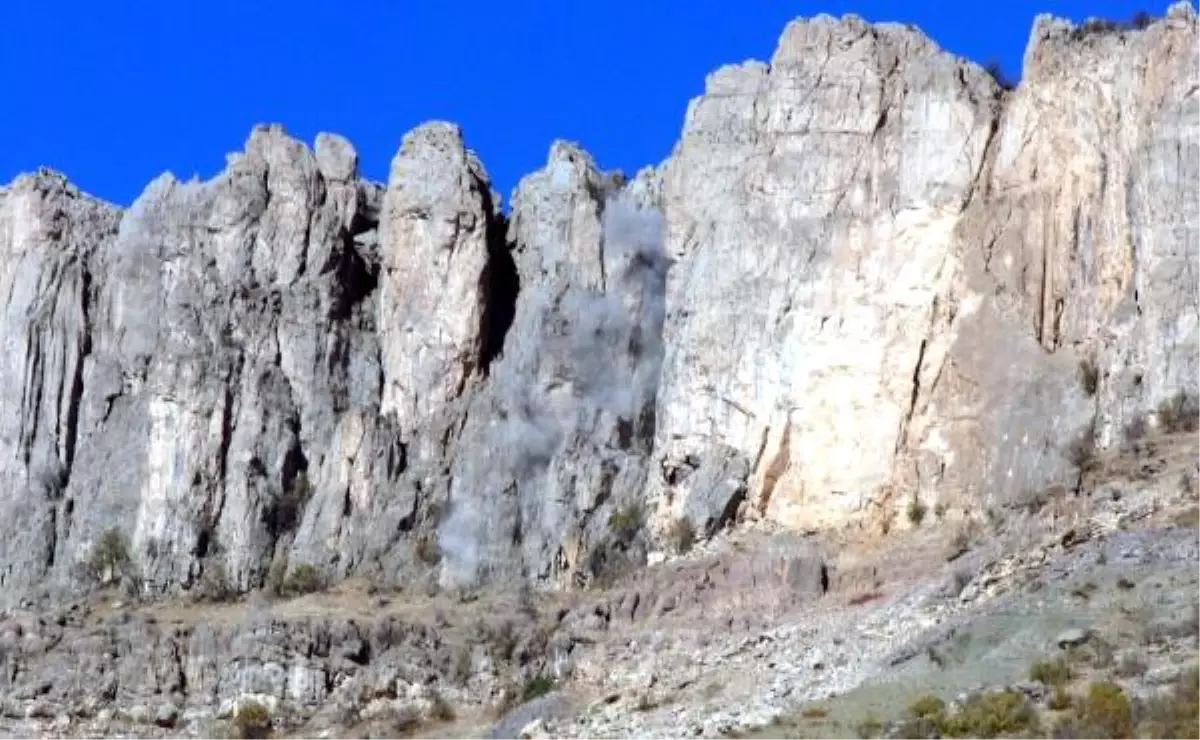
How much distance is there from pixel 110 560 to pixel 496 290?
48.0ft

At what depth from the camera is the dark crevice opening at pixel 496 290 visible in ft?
300

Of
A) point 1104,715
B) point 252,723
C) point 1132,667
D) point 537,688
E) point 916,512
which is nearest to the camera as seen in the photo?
point 1104,715

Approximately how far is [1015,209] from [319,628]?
2205 cm

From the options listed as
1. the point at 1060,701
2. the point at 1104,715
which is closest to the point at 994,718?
the point at 1060,701

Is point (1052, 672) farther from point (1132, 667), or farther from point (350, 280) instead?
point (350, 280)

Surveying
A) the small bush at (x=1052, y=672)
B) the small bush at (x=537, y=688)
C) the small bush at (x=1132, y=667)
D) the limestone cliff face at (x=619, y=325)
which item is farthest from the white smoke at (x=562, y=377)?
the small bush at (x=1132, y=667)

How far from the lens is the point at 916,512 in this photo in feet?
252

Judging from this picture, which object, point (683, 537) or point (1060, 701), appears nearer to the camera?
point (1060, 701)

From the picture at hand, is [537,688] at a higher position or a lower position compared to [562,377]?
lower

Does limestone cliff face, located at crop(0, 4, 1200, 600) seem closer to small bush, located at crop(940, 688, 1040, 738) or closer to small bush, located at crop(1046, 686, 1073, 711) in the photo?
small bush, located at crop(1046, 686, 1073, 711)

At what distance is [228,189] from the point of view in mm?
94500

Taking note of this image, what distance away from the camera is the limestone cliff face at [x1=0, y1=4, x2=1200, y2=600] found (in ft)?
253

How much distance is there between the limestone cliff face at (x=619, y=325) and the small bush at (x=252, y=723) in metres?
8.26

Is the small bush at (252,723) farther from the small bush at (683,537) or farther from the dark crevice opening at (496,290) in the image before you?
the dark crevice opening at (496,290)
